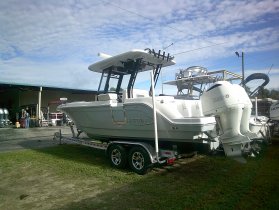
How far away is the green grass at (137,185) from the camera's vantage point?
4668mm

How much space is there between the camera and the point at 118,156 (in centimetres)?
733

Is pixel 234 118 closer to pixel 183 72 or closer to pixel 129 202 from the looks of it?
pixel 129 202

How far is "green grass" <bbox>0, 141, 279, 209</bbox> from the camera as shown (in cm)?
467

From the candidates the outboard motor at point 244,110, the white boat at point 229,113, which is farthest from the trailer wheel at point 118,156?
the outboard motor at point 244,110

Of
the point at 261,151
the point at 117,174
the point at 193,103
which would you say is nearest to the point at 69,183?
the point at 117,174

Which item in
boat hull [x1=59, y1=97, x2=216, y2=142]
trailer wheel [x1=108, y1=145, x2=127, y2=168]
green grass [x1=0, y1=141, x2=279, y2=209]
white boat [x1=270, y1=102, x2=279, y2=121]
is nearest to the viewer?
green grass [x1=0, y1=141, x2=279, y2=209]

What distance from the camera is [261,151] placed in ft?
30.2

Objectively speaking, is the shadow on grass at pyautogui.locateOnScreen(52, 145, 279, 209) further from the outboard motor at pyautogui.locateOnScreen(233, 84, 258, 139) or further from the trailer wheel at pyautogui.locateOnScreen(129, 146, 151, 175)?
the outboard motor at pyautogui.locateOnScreen(233, 84, 258, 139)

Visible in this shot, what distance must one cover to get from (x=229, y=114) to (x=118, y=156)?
3.18 meters

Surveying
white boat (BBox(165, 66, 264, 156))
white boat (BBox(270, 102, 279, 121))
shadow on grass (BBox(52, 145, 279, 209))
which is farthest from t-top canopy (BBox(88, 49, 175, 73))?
white boat (BBox(270, 102, 279, 121))

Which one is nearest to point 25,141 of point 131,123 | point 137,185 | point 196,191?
point 131,123

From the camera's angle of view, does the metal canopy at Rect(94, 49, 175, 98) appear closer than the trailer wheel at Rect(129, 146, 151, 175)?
No

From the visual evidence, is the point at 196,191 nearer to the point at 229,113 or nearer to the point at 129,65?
the point at 229,113

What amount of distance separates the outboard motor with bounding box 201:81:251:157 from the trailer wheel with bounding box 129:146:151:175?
1916 millimetres
